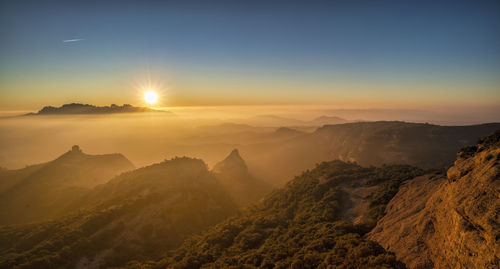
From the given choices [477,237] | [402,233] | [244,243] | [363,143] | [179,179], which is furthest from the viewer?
[363,143]

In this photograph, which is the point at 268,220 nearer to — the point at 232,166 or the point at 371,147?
the point at 232,166

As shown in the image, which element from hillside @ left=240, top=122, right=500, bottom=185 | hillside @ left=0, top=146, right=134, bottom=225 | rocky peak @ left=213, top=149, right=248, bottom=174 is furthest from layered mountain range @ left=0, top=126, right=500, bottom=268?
rocky peak @ left=213, top=149, right=248, bottom=174

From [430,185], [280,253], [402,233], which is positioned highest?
[430,185]

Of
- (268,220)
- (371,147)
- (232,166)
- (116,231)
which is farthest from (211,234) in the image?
(371,147)

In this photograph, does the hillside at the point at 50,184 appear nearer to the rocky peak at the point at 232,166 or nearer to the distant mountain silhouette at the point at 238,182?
the distant mountain silhouette at the point at 238,182

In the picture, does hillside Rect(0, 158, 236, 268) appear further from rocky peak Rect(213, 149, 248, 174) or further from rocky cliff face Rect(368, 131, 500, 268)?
rocky peak Rect(213, 149, 248, 174)

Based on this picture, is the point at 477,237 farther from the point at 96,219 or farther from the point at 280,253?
the point at 96,219

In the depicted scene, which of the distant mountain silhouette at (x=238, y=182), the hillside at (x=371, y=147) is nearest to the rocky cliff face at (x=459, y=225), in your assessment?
the distant mountain silhouette at (x=238, y=182)

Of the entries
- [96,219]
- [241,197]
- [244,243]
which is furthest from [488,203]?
[241,197]
